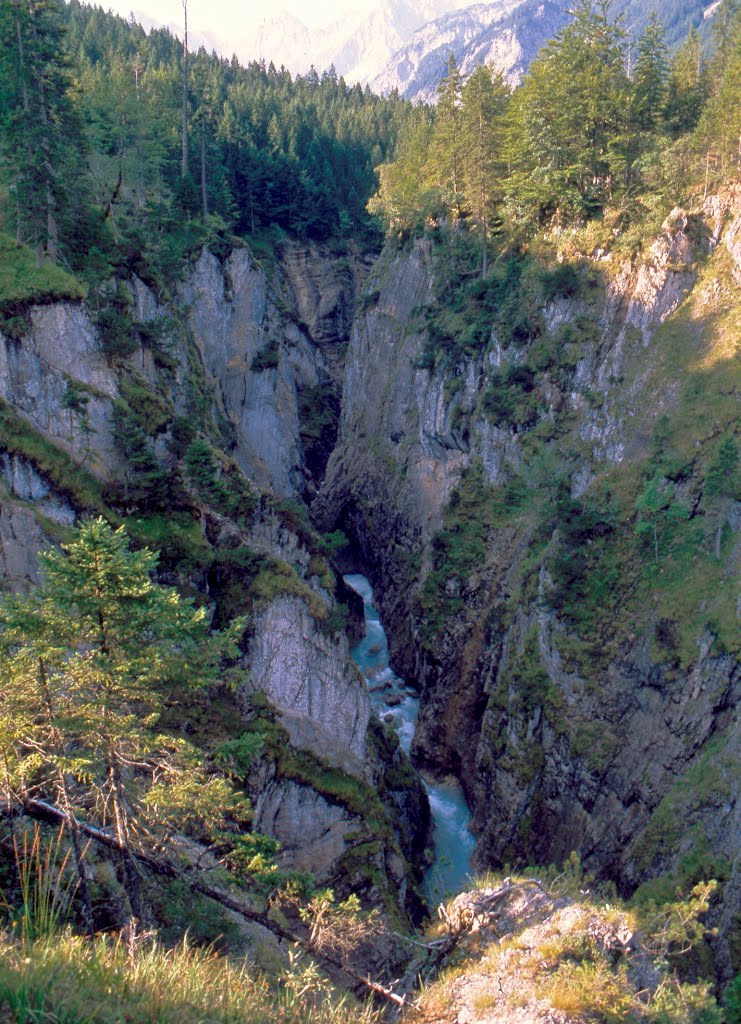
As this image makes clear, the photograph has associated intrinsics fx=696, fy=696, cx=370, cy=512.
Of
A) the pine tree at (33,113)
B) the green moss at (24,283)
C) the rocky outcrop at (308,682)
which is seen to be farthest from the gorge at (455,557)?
the pine tree at (33,113)

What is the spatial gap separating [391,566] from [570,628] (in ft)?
54.8

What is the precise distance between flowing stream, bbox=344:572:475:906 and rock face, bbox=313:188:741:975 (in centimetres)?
108

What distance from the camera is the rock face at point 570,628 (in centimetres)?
2417

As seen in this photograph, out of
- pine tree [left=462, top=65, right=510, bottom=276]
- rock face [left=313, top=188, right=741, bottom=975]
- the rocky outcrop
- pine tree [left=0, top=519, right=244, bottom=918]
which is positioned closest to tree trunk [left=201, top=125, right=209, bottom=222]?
rock face [left=313, top=188, right=741, bottom=975]

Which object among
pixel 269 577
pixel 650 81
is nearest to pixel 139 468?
pixel 269 577

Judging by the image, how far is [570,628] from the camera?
28984 millimetres

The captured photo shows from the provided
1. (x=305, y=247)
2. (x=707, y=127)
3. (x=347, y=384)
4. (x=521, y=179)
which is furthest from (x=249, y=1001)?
(x=305, y=247)

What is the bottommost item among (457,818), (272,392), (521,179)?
(457,818)

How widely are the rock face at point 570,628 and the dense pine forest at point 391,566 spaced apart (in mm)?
159

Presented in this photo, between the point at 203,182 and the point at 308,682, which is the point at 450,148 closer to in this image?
the point at 203,182

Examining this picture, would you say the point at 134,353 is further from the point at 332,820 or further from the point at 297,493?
the point at 297,493

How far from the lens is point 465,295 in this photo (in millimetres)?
44188

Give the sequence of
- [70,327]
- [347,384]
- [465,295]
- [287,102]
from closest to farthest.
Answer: [70,327], [465,295], [347,384], [287,102]

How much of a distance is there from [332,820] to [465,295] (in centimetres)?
3323
